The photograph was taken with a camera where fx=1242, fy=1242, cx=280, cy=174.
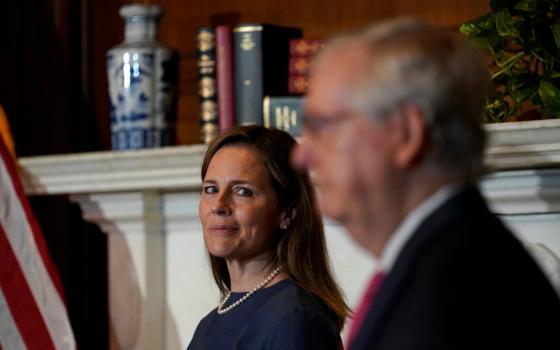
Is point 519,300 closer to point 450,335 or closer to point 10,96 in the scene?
point 450,335

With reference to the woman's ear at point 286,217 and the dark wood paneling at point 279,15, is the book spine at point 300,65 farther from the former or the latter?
the woman's ear at point 286,217

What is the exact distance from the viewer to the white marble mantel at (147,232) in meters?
3.40

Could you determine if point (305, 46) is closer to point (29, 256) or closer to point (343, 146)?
point (29, 256)

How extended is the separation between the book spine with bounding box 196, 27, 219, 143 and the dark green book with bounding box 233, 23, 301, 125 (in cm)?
8

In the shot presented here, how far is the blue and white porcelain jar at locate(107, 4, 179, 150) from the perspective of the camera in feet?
11.3

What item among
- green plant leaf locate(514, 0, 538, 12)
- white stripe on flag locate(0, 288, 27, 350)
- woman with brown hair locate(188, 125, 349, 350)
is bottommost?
white stripe on flag locate(0, 288, 27, 350)

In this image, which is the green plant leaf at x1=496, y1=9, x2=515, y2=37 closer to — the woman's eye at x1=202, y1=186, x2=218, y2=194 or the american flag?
the woman's eye at x1=202, y1=186, x2=218, y2=194

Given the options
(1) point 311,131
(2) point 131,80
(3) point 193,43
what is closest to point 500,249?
(1) point 311,131

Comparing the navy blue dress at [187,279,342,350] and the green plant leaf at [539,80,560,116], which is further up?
the green plant leaf at [539,80,560,116]

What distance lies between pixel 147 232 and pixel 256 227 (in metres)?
1.17

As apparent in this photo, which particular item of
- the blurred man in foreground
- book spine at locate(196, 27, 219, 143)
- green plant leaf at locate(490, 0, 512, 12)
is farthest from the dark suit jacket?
book spine at locate(196, 27, 219, 143)

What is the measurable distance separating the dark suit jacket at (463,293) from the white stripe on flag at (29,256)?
2427 millimetres

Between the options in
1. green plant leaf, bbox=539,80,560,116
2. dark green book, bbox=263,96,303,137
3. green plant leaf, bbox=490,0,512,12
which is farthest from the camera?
dark green book, bbox=263,96,303,137

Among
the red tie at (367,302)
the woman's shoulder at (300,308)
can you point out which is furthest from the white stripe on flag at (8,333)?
the red tie at (367,302)
